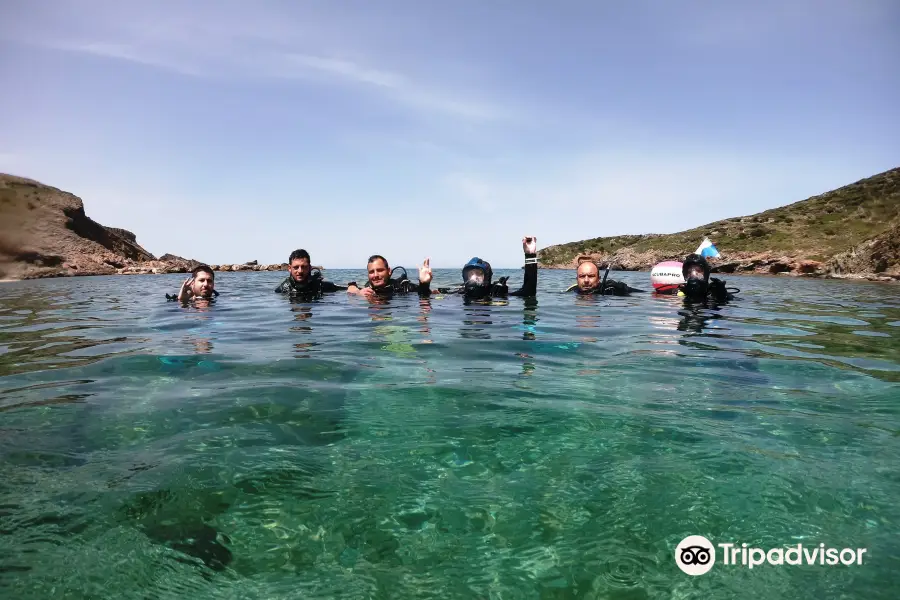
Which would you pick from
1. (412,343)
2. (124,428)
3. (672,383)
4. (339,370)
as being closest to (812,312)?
(672,383)

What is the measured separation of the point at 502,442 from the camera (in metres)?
3.73

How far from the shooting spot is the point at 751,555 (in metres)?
2.46

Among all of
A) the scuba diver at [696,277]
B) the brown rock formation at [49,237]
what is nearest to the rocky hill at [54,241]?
the brown rock formation at [49,237]

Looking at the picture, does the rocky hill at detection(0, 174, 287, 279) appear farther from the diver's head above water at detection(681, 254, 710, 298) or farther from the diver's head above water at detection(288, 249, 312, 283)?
the diver's head above water at detection(681, 254, 710, 298)

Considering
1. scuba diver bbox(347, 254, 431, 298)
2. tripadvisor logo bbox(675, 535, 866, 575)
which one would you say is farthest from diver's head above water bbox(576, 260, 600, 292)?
tripadvisor logo bbox(675, 535, 866, 575)

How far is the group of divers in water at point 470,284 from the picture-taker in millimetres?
12547

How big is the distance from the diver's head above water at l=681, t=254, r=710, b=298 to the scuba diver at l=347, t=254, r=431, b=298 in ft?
22.0

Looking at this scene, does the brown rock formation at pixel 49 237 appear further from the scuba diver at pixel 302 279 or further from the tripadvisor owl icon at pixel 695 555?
the tripadvisor owl icon at pixel 695 555

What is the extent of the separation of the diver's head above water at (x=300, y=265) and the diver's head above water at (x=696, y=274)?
10.6 m

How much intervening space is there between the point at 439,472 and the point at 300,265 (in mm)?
12624

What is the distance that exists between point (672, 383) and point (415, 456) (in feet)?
10.6

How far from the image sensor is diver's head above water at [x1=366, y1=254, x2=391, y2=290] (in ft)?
48.2

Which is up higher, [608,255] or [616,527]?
[608,255]

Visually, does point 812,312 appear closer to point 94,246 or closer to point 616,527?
point 616,527
